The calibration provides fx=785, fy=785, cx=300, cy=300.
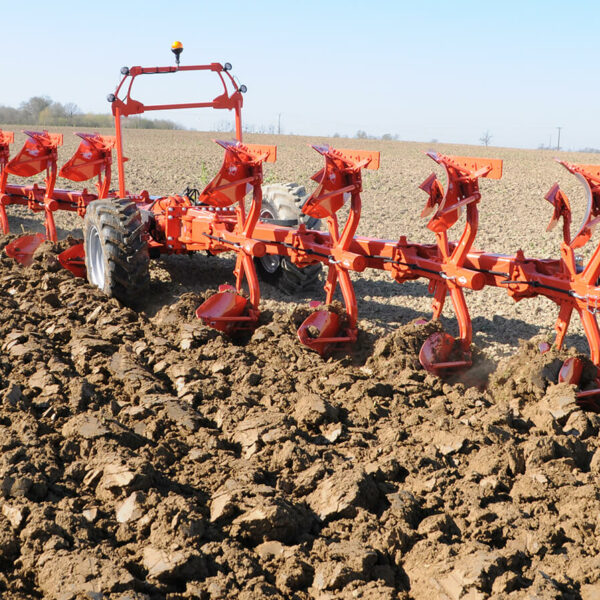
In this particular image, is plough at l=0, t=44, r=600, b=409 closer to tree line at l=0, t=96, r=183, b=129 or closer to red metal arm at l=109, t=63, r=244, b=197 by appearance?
red metal arm at l=109, t=63, r=244, b=197

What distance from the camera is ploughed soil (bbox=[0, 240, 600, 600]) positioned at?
2.98 m

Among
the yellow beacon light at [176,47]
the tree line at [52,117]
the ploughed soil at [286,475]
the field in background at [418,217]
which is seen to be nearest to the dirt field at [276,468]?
the ploughed soil at [286,475]

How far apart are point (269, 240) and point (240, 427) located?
276 cm

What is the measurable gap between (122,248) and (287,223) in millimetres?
1906

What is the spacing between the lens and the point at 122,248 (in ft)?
22.2

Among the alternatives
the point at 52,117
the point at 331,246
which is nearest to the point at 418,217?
the point at 331,246

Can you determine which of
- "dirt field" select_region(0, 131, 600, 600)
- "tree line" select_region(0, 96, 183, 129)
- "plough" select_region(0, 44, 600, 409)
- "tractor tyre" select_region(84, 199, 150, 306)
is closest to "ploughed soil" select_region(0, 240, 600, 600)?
"dirt field" select_region(0, 131, 600, 600)

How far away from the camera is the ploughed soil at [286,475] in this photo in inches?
117

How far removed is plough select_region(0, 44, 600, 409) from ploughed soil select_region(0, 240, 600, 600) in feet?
1.15

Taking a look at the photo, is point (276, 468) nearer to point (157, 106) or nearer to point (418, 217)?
point (157, 106)

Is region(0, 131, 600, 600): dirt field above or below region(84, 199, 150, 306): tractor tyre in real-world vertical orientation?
below

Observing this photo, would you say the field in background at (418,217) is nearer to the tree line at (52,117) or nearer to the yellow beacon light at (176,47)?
the yellow beacon light at (176,47)

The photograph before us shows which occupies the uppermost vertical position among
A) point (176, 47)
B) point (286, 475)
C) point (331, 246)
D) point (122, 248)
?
point (176, 47)

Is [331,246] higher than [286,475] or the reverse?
higher
